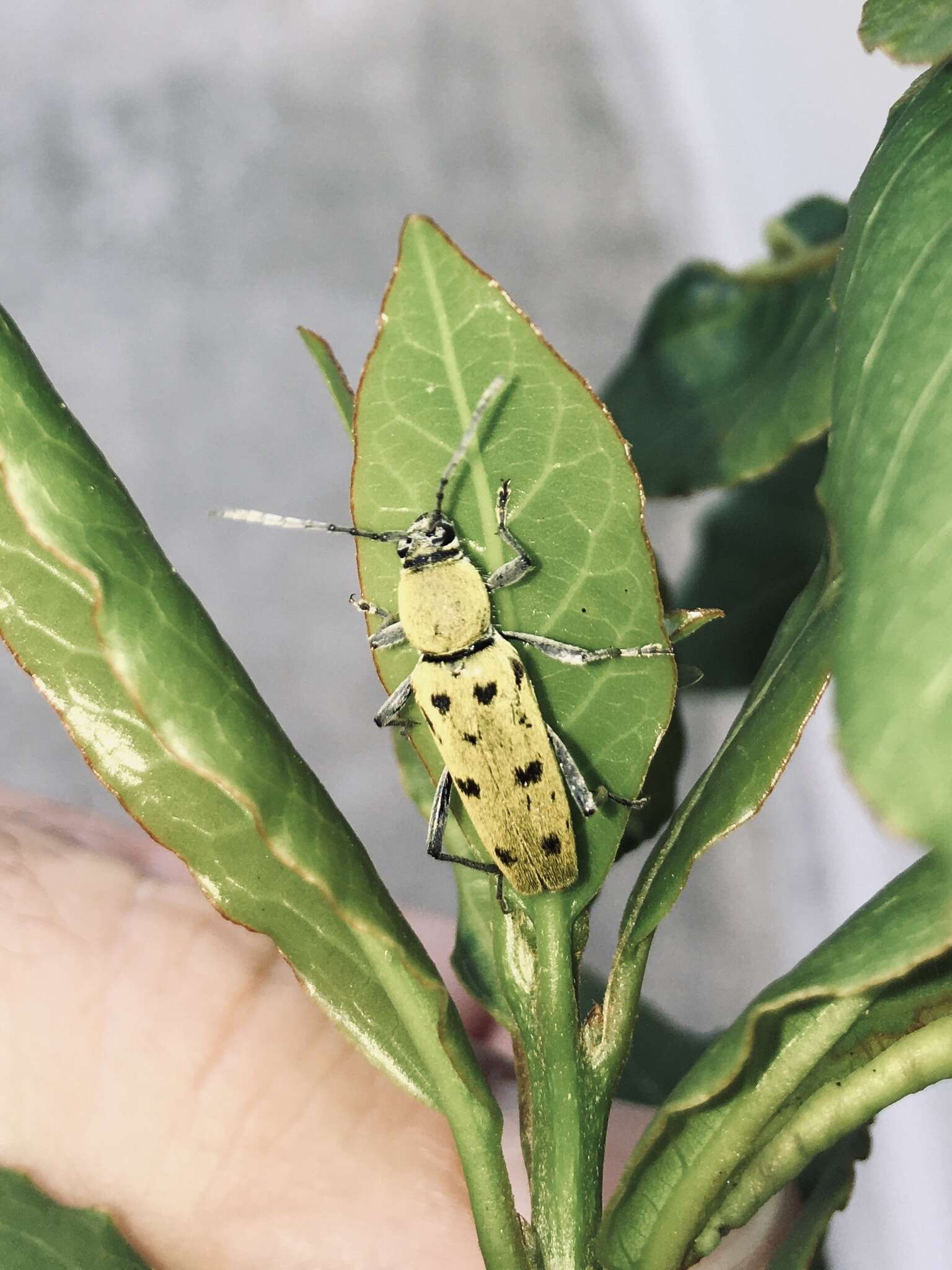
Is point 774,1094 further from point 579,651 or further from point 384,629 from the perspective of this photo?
point 384,629

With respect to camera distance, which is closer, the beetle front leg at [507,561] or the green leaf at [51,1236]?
the beetle front leg at [507,561]

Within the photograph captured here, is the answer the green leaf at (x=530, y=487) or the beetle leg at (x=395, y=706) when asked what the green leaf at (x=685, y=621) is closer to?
the green leaf at (x=530, y=487)

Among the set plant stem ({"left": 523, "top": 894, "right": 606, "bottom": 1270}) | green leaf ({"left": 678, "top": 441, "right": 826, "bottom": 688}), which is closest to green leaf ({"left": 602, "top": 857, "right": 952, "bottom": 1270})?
plant stem ({"left": 523, "top": 894, "right": 606, "bottom": 1270})

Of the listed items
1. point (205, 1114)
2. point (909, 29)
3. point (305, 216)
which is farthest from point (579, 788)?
point (305, 216)

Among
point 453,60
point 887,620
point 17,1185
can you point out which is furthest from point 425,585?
point 453,60

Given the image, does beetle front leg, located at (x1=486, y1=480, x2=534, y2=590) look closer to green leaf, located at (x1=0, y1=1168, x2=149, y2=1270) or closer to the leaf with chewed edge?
the leaf with chewed edge

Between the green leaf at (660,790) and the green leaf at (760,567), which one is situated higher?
the green leaf at (760,567)

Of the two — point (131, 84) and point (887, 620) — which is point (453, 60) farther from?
point (887, 620)

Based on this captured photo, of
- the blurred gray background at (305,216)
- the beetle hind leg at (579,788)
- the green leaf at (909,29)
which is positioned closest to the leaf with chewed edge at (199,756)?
the beetle hind leg at (579,788)
